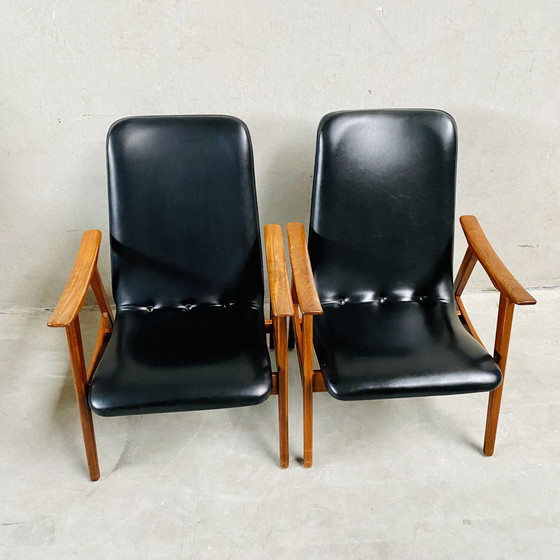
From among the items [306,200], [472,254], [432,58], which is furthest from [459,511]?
[432,58]

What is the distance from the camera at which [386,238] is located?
1742mm

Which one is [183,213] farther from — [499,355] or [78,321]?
[499,355]

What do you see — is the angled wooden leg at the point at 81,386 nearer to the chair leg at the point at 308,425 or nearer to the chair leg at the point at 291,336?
the chair leg at the point at 308,425

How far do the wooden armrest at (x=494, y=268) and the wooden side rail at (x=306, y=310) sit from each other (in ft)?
1.66

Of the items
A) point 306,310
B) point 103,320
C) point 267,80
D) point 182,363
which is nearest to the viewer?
point 306,310

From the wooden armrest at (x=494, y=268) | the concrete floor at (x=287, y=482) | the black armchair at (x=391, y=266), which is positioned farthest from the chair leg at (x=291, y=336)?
the wooden armrest at (x=494, y=268)

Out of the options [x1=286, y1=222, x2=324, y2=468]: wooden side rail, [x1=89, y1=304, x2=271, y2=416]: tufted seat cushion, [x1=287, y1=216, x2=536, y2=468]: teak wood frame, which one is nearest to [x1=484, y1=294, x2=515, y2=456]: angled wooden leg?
[x1=287, y1=216, x2=536, y2=468]: teak wood frame

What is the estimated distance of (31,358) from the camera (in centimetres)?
208

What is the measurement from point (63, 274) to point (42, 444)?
0.76 m

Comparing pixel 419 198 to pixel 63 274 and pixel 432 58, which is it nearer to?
pixel 432 58

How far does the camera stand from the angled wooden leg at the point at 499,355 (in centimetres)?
148

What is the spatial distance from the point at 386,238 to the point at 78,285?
930mm

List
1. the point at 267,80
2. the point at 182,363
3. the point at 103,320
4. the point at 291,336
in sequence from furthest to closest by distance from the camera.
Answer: the point at 291,336, the point at 267,80, the point at 103,320, the point at 182,363

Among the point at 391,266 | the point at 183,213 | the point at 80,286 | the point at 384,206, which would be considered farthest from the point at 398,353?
the point at 80,286
